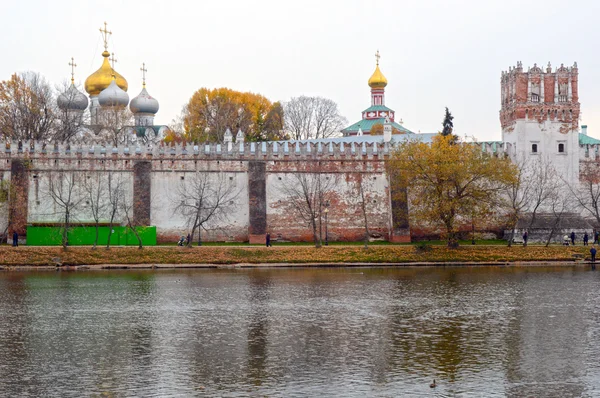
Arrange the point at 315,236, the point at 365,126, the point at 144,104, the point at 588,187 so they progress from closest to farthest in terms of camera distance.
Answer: the point at 315,236 → the point at 588,187 → the point at 144,104 → the point at 365,126

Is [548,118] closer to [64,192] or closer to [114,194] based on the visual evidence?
[114,194]

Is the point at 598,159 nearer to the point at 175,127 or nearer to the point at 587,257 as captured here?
the point at 587,257

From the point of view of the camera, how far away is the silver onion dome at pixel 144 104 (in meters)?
66.6

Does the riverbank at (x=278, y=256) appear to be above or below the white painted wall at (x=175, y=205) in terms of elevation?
below

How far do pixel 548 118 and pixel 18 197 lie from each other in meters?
28.0

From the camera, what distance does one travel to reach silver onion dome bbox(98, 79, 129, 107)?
64188 mm

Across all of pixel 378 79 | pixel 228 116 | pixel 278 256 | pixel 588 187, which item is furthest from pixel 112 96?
pixel 588 187

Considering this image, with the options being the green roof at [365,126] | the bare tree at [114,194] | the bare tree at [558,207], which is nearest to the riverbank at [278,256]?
the bare tree at [558,207]

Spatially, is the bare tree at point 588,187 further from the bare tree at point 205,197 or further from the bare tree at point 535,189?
the bare tree at point 205,197

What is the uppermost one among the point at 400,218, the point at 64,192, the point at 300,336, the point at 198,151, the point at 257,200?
the point at 198,151

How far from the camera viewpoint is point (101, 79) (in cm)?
6612

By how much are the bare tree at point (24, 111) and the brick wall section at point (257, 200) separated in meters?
16.2

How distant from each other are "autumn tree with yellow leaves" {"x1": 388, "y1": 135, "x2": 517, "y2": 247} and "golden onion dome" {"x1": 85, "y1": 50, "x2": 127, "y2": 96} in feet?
111

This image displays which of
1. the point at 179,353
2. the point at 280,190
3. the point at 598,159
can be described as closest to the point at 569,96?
the point at 598,159
